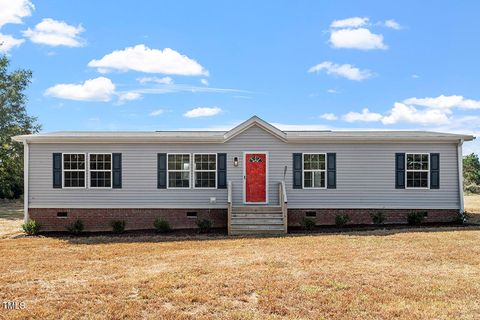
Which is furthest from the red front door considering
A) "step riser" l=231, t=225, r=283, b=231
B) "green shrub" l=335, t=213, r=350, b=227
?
"green shrub" l=335, t=213, r=350, b=227

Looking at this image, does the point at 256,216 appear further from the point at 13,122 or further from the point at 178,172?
the point at 13,122

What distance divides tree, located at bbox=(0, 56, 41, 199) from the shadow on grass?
62.9ft

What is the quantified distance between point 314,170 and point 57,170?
9617 millimetres

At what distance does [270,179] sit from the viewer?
1523 centimetres

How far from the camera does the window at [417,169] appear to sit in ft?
50.3

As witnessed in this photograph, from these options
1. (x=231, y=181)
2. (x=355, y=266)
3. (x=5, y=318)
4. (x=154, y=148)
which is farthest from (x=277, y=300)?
(x=154, y=148)

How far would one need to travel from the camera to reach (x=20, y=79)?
3475 cm

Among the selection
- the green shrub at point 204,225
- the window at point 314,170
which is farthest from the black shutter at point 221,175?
the window at point 314,170

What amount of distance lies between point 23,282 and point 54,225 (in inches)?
328

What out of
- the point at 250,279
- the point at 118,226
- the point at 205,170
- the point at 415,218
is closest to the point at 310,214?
the point at 415,218

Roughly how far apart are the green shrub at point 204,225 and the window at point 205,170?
1488 mm

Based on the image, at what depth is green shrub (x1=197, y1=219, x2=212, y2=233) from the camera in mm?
14250

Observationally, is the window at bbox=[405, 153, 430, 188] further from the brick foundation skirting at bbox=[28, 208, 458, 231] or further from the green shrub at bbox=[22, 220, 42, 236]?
the green shrub at bbox=[22, 220, 42, 236]

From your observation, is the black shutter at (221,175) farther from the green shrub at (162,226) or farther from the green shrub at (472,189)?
the green shrub at (472,189)
